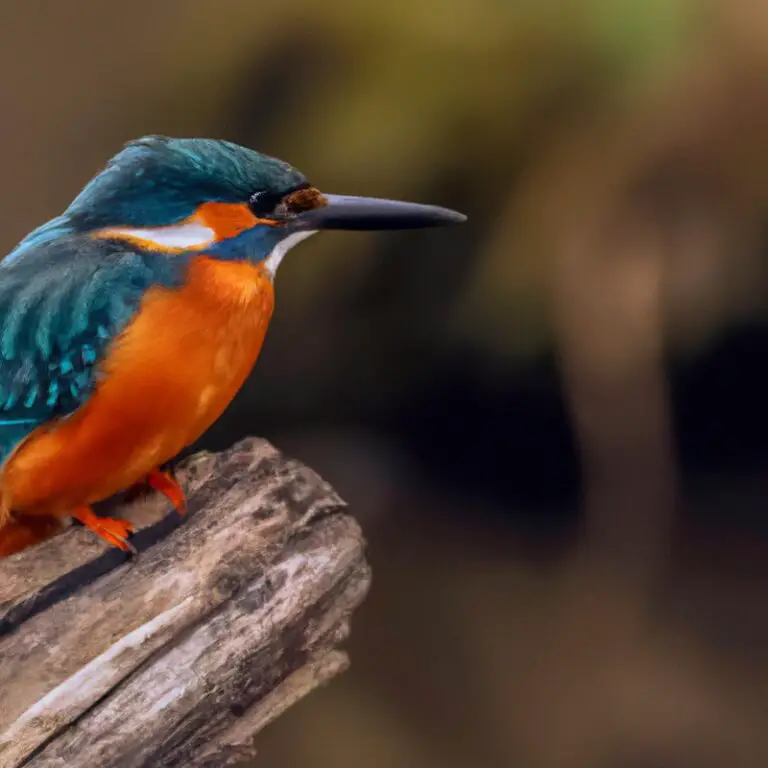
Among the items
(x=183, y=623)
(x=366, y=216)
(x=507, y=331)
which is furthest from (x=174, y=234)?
(x=507, y=331)

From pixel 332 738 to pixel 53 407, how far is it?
2.37ft

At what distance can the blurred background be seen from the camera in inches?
43.1

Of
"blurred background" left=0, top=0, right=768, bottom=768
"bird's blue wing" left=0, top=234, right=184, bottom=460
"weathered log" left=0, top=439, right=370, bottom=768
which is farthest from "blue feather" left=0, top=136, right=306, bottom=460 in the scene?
"blurred background" left=0, top=0, right=768, bottom=768

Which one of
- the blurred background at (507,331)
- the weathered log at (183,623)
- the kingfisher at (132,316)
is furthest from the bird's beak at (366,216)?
the blurred background at (507,331)

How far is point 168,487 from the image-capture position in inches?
28.5

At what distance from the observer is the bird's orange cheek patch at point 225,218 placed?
0.66 m

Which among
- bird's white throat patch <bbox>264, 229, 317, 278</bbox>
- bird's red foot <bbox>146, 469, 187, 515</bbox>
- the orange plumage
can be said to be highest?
bird's white throat patch <bbox>264, 229, 317, 278</bbox>

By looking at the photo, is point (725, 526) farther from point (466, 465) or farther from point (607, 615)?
point (466, 465)

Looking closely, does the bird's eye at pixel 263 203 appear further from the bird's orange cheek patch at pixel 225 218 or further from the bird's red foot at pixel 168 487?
the bird's red foot at pixel 168 487

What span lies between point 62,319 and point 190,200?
0.11m

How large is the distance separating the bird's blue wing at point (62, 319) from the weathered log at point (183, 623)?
10cm

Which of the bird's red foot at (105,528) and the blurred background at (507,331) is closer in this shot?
the bird's red foot at (105,528)

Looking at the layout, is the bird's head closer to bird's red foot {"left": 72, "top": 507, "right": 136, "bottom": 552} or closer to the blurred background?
bird's red foot {"left": 72, "top": 507, "right": 136, "bottom": 552}

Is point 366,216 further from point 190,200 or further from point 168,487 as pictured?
point 168,487
